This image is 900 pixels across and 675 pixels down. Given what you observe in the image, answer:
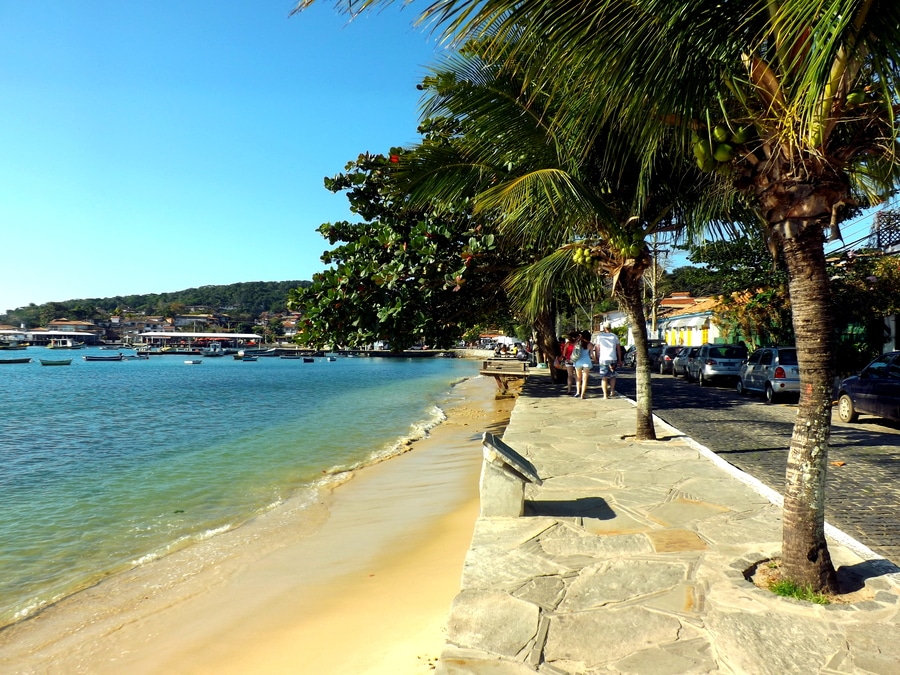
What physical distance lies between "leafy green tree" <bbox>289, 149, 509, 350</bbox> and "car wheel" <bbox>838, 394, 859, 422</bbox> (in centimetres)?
Answer: 724

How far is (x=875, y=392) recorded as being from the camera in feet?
36.7

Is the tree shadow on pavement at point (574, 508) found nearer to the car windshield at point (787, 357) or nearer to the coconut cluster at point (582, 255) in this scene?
the coconut cluster at point (582, 255)

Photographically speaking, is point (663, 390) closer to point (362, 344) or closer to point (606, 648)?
point (362, 344)

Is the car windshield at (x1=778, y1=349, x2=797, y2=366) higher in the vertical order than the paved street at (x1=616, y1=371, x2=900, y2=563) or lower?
higher

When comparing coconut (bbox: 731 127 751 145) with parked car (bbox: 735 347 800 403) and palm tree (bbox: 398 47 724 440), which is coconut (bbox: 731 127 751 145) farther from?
parked car (bbox: 735 347 800 403)

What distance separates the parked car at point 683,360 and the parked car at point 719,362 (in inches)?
79.7

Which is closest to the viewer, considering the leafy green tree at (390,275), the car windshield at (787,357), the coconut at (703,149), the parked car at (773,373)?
the coconut at (703,149)

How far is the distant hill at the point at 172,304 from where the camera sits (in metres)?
168

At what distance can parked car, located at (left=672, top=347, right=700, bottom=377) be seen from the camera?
25.8 metres

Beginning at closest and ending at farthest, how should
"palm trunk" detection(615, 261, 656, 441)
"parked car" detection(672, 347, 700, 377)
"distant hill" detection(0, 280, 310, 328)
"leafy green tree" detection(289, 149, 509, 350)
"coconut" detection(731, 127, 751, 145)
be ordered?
"coconut" detection(731, 127, 751, 145) → "palm trunk" detection(615, 261, 656, 441) → "leafy green tree" detection(289, 149, 509, 350) → "parked car" detection(672, 347, 700, 377) → "distant hill" detection(0, 280, 310, 328)

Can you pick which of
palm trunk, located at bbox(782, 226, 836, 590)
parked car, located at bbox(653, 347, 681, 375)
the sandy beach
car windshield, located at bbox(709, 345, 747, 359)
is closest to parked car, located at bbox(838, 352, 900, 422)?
the sandy beach

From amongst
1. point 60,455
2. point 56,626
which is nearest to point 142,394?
point 60,455

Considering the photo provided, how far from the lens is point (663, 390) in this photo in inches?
814

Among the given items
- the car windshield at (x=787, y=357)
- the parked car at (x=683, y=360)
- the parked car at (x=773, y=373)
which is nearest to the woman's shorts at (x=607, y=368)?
the parked car at (x=773, y=373)
